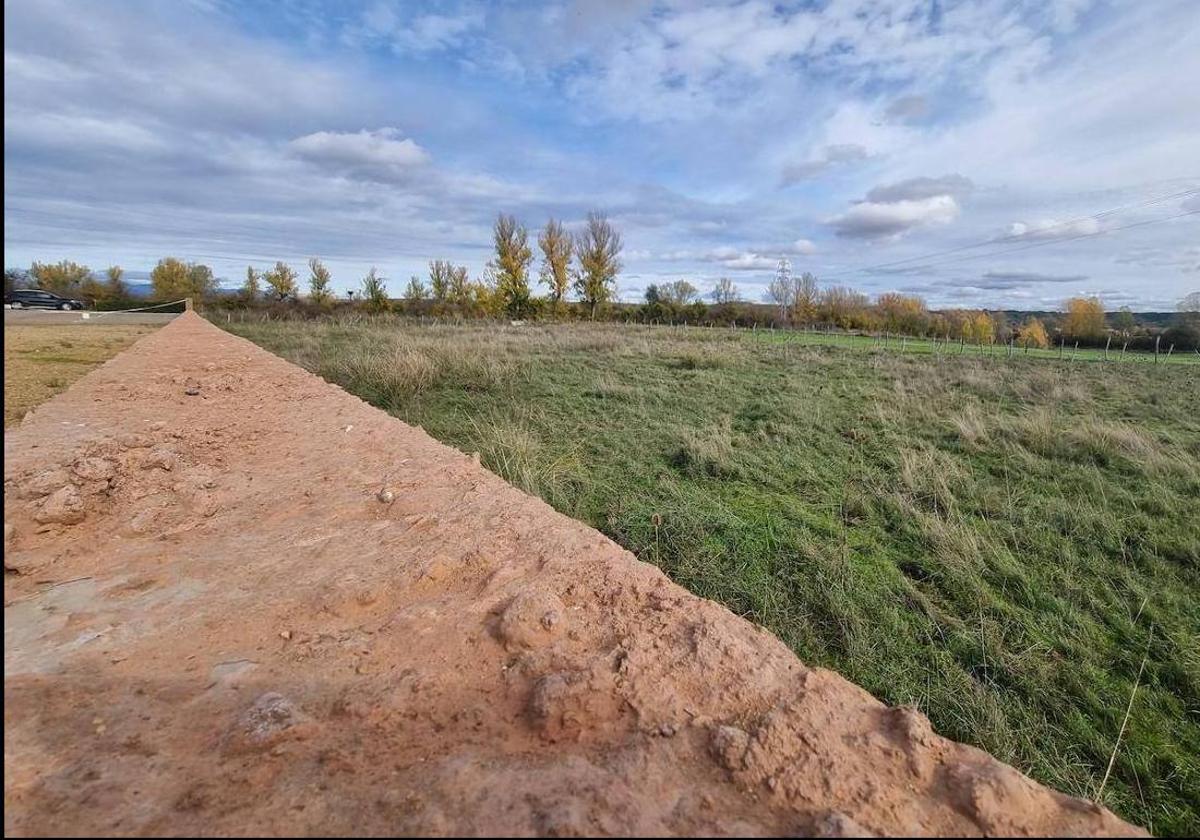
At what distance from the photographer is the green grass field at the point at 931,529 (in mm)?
3441

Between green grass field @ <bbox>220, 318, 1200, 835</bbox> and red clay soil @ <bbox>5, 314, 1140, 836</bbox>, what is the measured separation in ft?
1.32

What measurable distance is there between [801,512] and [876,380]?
436 inches

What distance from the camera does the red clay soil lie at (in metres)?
1.24

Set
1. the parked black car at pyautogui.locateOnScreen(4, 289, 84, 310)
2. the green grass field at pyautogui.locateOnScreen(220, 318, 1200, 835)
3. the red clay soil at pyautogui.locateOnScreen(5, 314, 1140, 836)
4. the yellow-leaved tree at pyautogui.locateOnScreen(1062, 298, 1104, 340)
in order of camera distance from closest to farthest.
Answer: the red clay soil at pyautogui.locateOnScreen(5, 314, 1140, 836)
the green grass field at pyautogui.locateOnScreen(220, 318, 1200, 835)
the parked black car at pyautogui.locateOnScreen(4, 289, 84, 310)
the yellow-leaved tree at pyautogui.locateOnScreen(1062, 298, 1104, 340)

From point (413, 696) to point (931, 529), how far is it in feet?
17.4

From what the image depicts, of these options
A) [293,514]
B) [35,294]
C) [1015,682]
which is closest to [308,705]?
[293,514]

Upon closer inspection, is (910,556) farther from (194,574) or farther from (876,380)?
(876,380)

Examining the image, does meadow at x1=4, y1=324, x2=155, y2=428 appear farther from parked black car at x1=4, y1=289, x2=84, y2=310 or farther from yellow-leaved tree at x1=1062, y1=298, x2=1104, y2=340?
yellow-leaved tree at x1=1062, y1=298, x2=1104, y2=340

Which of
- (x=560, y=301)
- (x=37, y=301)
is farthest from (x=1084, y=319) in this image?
(x=37, y=301)

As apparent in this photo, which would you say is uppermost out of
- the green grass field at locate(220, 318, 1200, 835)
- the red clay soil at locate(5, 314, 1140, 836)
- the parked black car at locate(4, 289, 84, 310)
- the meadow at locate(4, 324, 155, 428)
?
the parked black car at locate(4, 289, 84, 310)

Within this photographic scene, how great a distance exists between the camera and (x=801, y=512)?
585 cm

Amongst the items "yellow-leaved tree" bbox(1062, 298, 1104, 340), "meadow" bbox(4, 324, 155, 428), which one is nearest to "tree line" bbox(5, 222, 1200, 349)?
"yellow-leaved tree" bbox(1062, 298, 1104, 340)

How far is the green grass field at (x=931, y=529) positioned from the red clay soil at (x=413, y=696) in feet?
1.32

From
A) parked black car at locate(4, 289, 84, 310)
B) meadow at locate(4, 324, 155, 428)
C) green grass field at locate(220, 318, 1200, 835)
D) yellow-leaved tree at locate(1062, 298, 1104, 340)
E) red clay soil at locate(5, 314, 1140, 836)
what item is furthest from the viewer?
yellow-leaved tree at locate(1062, 298, 1104, 340)
